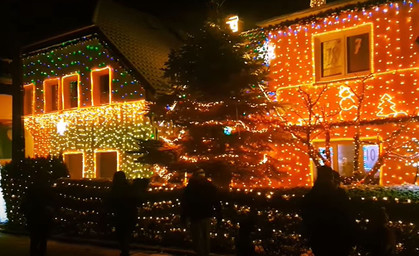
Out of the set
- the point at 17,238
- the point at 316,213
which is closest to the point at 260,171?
the point at 316,213

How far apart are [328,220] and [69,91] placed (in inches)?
622

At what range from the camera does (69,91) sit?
19500mm

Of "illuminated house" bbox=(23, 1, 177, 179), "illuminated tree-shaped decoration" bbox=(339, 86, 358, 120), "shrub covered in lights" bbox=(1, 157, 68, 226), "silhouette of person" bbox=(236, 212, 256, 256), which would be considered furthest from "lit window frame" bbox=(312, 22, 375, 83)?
"shrub covered in lights" bbox=(1, 157, 68, 226)

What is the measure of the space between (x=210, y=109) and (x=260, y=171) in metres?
1.97

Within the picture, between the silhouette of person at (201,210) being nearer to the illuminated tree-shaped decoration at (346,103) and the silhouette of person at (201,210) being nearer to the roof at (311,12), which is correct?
the illuminated tree-shaped decoration at (346,103)

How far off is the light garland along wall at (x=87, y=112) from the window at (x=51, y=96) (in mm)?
184

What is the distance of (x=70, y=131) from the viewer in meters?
19.1

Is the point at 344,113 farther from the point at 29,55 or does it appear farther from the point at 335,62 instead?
the point at 29,55

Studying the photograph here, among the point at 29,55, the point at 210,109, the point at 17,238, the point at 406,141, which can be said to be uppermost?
the point at 29,55

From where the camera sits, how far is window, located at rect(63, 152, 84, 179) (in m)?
18.9

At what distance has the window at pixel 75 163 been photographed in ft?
62.2

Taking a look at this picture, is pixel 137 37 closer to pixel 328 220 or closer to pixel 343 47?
pixel 343 47

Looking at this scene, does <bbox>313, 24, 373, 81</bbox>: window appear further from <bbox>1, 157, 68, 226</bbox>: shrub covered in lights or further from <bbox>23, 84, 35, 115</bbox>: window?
<bbox>23, 84, 35, 115</bbox>: window

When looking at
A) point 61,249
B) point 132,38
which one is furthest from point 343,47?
point 61,249
